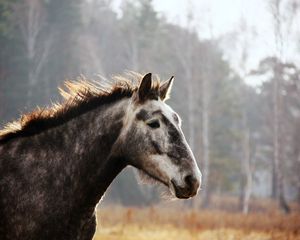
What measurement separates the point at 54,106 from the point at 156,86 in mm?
1036

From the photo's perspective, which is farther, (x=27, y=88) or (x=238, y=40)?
(x=238, y=40)

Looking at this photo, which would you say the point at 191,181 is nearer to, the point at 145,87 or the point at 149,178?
the point at 149,178

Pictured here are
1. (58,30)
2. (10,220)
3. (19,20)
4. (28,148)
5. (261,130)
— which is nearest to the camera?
(10,220)

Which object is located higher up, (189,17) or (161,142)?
(189,17)

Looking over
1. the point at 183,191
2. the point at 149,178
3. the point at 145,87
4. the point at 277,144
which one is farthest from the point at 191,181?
the point at 277,144

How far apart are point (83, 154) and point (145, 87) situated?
846 mm

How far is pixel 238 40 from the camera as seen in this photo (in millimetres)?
31312

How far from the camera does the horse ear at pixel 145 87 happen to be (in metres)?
4.09

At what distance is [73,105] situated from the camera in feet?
14.4

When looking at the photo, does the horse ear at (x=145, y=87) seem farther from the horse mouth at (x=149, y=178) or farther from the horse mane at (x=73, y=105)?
the horse mouth at (x=149, y=178)

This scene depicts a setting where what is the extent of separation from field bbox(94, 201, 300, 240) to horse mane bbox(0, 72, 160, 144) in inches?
332

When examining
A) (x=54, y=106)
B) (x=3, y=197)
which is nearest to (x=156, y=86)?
(x=54, y=106)

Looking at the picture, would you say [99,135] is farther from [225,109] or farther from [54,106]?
[225,109]

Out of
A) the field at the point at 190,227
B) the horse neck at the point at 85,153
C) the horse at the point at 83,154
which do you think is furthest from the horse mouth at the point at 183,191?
the field at the point at 190,227
